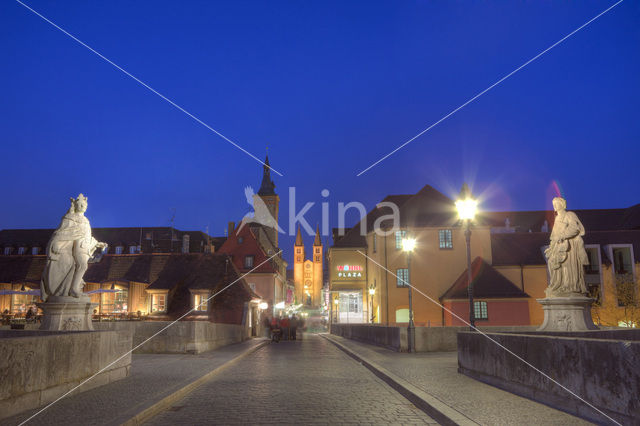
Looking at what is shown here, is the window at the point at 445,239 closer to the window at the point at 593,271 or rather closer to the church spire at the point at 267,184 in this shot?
the window at the point at 593,271

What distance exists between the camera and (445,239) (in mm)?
46062

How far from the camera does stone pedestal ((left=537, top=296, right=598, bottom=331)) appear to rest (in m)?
12.2

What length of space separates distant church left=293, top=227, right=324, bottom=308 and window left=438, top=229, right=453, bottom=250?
305 feet

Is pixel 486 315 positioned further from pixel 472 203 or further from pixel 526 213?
pixel 526 213

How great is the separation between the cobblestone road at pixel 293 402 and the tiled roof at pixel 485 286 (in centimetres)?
2881

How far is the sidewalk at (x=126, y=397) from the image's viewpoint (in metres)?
6.63

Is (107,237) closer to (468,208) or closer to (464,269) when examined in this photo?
(464,269)

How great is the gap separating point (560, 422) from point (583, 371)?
29.8 inches

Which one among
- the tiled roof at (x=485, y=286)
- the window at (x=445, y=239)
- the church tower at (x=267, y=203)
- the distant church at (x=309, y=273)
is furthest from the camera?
the distant church at (x=309, y=273)

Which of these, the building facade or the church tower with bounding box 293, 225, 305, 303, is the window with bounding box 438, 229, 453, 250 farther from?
the church tower with bounding box 293, 225, 305, 303

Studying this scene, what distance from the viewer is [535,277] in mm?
43406

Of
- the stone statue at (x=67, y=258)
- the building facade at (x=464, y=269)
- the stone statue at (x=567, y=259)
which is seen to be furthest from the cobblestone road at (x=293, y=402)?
the building facade at (x=464, y=269)

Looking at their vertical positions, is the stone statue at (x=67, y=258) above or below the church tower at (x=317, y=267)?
below

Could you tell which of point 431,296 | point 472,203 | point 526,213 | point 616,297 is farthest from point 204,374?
point 526,213
